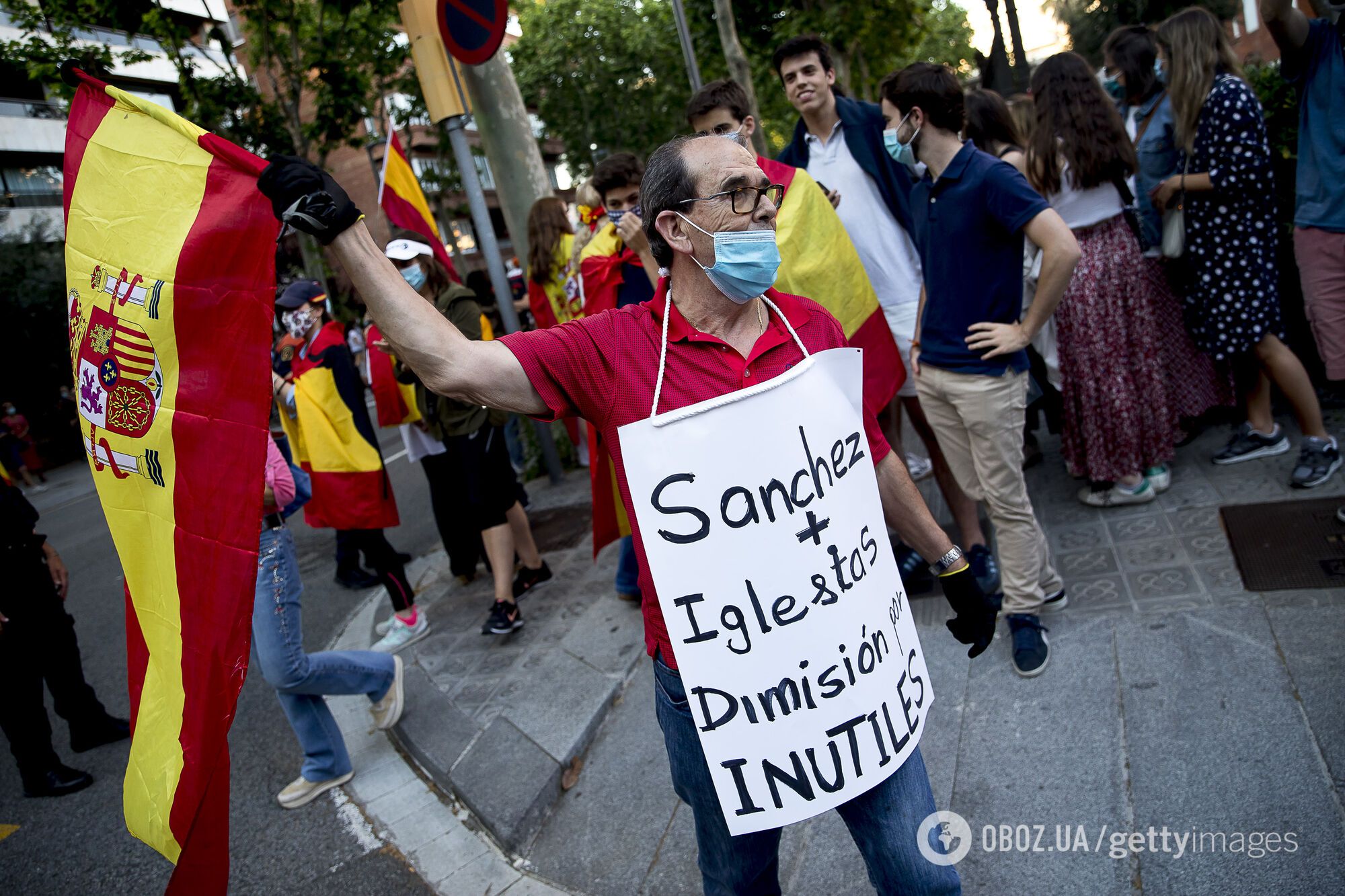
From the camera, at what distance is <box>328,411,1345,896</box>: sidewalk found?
7.81 feet

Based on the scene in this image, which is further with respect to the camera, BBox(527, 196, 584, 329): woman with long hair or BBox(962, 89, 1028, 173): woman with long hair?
BBox(527, 196, 584, 329): woman with long hair

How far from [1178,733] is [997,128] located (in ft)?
10.3

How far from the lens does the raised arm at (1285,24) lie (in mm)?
3354

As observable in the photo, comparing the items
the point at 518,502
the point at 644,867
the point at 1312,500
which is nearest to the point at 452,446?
the point at 518,502

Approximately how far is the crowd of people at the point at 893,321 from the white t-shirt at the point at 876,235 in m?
0.01

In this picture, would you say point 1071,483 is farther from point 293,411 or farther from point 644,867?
point 293,411

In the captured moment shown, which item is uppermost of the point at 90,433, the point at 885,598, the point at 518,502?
the point at 90,433

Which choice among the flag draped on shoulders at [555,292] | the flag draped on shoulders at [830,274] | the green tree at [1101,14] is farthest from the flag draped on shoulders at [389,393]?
the green tree at [1101,14]

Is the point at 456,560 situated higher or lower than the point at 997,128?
lower

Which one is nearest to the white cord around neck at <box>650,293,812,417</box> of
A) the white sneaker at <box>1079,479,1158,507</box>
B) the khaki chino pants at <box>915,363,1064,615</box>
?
the khaki chino pants at <box>915,363,1064,615</box>

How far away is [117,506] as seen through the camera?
2.07 meters

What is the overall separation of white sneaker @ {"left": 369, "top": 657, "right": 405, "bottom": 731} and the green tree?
24.4m

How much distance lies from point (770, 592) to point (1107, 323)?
3271 millimetres

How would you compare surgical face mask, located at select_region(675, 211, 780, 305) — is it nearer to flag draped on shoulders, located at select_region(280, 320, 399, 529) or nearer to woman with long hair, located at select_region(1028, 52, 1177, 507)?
woman with long hair, located at select_region(1028, 52, 1177, 507)
